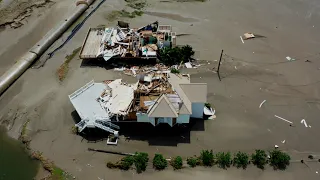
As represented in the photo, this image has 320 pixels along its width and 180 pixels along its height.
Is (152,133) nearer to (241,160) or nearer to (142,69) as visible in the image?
(241,160)

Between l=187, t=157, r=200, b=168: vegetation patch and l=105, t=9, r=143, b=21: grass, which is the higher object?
l=105, t=9, r=143, b=21: grass

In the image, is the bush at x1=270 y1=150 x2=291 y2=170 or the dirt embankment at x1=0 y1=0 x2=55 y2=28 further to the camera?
the dirt embankment at x1=0 y1=0 x2=55 y2=28

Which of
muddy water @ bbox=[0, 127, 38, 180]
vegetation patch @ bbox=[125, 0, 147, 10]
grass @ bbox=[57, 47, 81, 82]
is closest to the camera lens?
muddy water @ bbox=[0, 127, 38, 180]

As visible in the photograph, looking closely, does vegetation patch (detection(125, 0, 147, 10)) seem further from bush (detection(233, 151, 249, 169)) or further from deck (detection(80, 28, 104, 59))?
bush (detection(233, 151, 249, 169))

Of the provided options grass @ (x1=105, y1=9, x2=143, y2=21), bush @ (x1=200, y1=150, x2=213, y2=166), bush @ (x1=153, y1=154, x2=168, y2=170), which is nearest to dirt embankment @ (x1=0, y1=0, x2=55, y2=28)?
grass @ (x1=105, y1=9, x2=143, y2=21)

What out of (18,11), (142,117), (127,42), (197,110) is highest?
(18,11)

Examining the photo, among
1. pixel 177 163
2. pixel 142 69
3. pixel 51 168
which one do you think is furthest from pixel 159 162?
pixel 142 69

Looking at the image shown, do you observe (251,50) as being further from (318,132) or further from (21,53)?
(21,53)

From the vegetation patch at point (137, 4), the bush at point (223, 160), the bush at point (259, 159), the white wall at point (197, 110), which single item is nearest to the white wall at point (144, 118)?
the white wall at point (197, 110)
